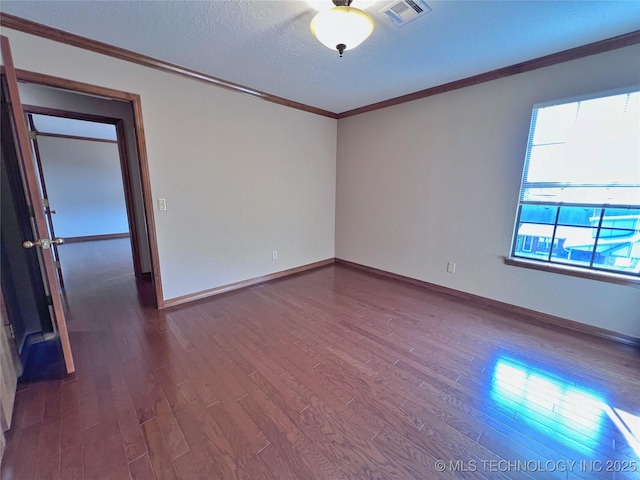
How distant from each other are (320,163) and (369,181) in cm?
86

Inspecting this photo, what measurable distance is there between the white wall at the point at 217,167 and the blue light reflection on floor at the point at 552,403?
2904 mm

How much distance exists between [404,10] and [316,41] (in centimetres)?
72

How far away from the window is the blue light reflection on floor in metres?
1.27

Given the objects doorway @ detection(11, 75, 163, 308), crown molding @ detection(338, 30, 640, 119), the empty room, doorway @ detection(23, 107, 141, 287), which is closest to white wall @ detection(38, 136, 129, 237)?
doorway @ detection(23, 107, 141, 287)

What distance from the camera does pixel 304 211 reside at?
4125mm

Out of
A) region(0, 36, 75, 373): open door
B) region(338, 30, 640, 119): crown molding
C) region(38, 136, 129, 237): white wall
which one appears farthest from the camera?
region(38, 136, 129, 237): white wall

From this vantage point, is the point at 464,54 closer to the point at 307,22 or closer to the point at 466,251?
the point at 307,22

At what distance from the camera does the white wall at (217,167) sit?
2.39 metres

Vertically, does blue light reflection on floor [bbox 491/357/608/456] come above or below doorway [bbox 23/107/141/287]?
below

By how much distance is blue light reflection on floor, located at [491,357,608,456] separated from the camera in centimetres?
144

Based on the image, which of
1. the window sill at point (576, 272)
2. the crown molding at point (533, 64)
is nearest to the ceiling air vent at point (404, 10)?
the crown molding at point (533, 64)

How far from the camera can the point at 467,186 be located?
3.01m

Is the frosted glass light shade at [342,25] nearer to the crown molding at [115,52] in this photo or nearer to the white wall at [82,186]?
the crown molding at [115,52]

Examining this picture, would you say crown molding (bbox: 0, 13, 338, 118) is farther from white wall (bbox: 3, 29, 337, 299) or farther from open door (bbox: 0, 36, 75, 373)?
open door (bbox: 0, 36, 75, 373)
